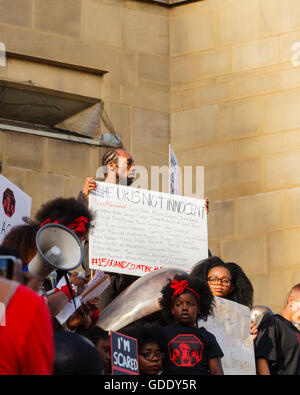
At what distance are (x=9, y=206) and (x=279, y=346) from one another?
6.86ft

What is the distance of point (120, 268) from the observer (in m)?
7.04

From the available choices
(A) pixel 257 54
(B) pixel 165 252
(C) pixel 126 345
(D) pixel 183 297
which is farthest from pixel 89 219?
(A) pixel 257 54

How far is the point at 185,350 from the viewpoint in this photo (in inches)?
221

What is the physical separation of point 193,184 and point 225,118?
2.80ft

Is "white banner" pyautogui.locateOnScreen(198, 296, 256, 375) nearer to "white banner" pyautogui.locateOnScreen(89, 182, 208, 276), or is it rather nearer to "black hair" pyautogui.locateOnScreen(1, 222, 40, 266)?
"white banner" pyautogui.locateOnScreen(89, 182, 208, 276)

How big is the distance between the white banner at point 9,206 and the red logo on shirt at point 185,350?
1489 millimetres

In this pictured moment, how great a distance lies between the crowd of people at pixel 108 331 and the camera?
9.31 ft

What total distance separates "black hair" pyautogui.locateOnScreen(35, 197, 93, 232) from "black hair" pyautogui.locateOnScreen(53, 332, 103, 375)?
1754mm

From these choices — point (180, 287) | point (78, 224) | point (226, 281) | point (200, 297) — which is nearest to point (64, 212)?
point (78, 224)

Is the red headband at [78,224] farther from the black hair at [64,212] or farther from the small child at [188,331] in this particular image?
the small child at [188,331]

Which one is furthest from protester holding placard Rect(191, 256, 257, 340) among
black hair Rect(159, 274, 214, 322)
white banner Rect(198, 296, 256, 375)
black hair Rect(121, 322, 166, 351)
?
black hair Rect(121, 322, 166, 351)

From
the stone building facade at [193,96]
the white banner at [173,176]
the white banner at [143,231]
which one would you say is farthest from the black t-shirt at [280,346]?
the stone building facade at [193,96]

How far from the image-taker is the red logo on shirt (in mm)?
5574
